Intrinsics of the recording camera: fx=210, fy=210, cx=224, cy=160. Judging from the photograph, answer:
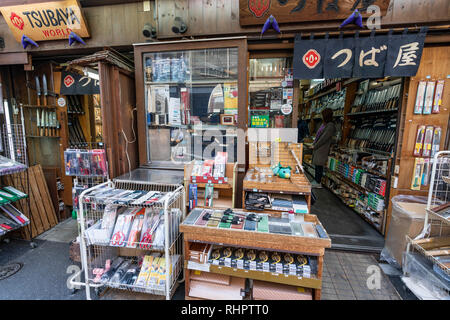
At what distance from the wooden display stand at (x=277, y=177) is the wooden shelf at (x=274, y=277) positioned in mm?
700

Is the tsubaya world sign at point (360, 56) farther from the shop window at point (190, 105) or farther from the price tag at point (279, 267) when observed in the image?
the price tag at point (279, 267)

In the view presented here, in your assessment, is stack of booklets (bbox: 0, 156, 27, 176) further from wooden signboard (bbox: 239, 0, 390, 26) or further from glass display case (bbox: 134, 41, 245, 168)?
wooden signboard (bbox: 239, 0, 390, 26)

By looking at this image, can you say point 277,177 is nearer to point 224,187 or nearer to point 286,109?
point 224,187

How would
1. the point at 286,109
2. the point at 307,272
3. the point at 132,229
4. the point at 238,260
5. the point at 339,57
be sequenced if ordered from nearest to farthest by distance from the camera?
the point at 307,272, the point at 238,260, the point at 132,229, the point at 339,57, the point at 286,109

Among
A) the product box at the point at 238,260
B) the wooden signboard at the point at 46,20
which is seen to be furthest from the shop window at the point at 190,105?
the product box at the point at 238,260

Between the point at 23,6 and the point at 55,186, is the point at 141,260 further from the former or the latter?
the point at 23,6

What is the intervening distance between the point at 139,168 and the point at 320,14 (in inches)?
132

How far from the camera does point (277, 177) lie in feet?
8.90

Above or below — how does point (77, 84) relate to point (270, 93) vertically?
above

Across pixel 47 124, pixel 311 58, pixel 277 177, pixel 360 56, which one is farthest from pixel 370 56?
pixel 47 124

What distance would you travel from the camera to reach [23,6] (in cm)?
329

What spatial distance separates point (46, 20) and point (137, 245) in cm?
390

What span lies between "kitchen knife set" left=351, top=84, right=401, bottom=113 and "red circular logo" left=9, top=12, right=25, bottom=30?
20.2 feet

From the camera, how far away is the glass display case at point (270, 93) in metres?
3.17
